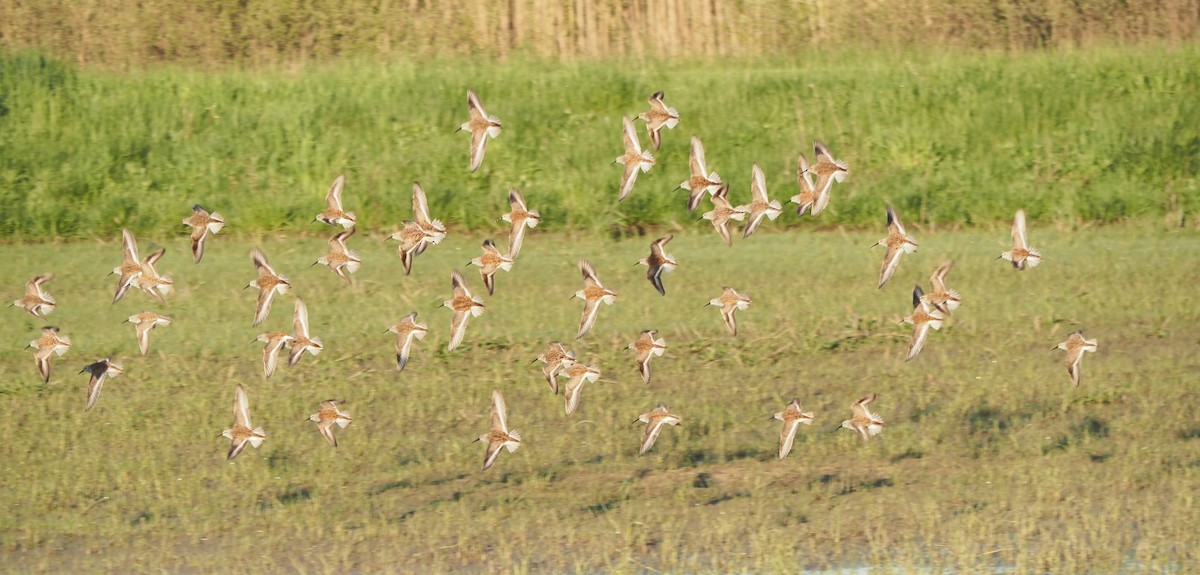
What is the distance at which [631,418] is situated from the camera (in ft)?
28.7

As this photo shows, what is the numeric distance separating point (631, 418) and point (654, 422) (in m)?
0.69

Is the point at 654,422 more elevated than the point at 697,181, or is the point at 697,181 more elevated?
the point at 697,181

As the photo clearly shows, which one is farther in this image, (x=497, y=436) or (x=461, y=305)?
(x=461, y=305)

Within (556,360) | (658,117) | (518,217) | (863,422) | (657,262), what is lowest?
(863,422)

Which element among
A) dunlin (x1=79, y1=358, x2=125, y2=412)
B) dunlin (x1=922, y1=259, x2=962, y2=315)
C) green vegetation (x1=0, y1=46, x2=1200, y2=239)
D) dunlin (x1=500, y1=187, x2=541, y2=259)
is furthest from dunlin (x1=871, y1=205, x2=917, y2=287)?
green vegetation (x1=0, y1=46, x2=1200, y2=239)

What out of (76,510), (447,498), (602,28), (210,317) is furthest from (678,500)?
(602,28)

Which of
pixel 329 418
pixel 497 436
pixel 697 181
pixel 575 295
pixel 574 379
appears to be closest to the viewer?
pixel 497 436

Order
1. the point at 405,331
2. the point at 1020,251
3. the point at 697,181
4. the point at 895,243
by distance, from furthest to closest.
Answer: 1. the point at 405,331
2. the point at 697,181
3. the point at 895,243
4. the point at 1020,251

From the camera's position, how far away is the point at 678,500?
7496mm

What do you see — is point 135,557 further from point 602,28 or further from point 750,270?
point 602,28

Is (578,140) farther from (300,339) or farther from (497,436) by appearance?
(497,436)

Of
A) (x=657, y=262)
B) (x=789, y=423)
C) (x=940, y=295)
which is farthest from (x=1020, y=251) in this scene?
(x=657, y=262)

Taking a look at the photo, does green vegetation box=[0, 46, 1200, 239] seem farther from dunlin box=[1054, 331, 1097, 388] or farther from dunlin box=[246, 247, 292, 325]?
dunlin box=[1054, 331, 1097, 388]

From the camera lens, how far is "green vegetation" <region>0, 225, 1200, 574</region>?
277 inches
